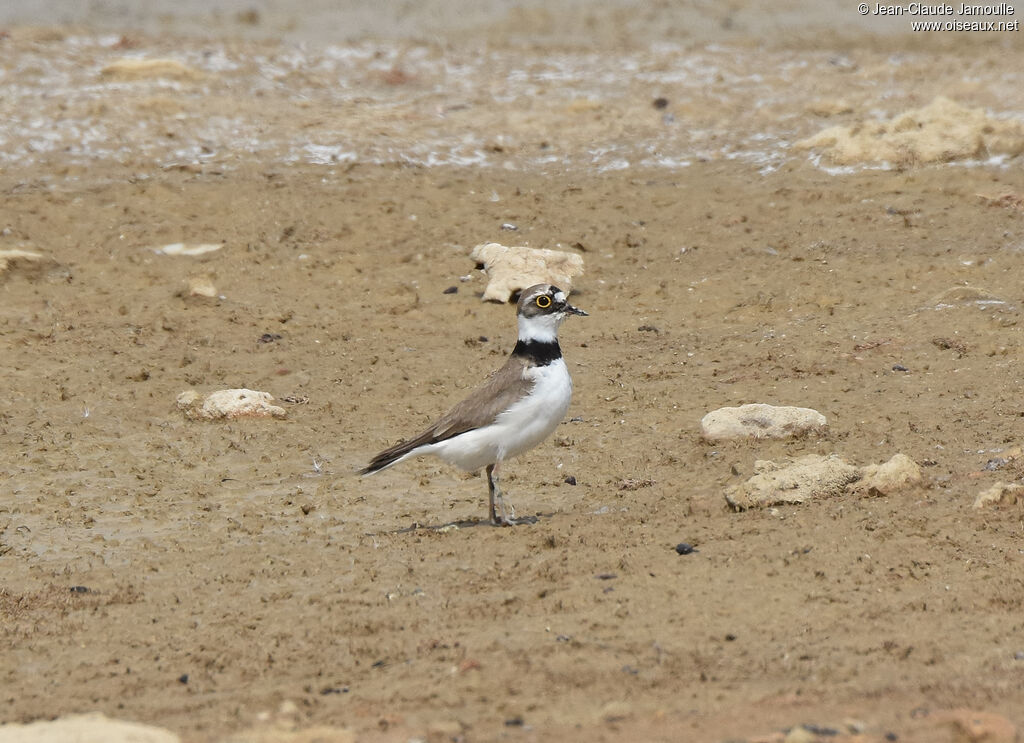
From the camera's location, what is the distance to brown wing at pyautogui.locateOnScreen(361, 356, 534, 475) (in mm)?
7910

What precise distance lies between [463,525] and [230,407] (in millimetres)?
2760

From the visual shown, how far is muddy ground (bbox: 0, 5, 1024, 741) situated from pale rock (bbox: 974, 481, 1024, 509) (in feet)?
0.40

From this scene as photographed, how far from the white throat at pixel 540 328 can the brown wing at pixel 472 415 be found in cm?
22

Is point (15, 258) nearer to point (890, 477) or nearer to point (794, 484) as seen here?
point (794, 484)

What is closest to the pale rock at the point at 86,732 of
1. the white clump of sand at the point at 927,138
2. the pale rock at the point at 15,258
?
the pale rock at the point at 15,258

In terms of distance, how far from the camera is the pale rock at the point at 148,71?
17.2m

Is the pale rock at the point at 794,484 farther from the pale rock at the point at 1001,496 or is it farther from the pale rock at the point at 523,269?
the pale rock at the point at 523,269

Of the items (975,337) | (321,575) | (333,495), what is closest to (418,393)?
(333,495)

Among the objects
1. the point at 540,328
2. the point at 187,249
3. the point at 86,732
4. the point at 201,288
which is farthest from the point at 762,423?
the point at 187,249

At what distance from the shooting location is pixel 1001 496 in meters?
7.13

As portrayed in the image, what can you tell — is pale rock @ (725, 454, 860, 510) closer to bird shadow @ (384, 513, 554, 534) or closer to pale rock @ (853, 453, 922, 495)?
pale rock @ (853, 453, 922, 495)

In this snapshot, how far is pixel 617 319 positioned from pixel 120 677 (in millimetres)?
6658

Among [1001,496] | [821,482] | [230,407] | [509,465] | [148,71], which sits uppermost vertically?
[148,71]

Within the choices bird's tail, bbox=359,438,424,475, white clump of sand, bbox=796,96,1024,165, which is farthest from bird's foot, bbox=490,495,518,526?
white clump of sand, bbox=796,96,1024,165
